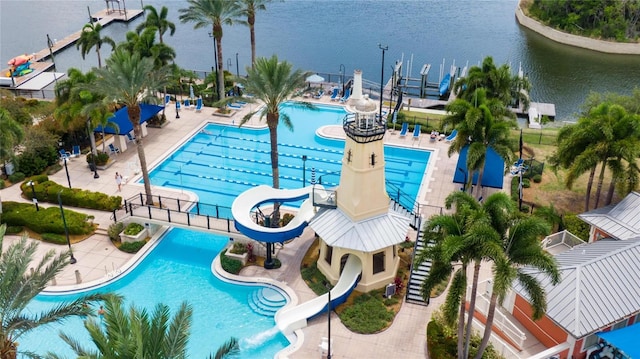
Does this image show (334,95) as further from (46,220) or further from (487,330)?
(487,330)

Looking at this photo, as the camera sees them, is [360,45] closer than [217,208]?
No

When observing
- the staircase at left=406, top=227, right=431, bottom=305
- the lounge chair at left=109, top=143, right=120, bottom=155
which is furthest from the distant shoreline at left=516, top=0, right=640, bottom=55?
the lounge chair at left=109, top=143, right=120, bottom=155

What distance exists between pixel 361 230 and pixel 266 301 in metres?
5.99

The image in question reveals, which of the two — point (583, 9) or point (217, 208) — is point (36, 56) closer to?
point (217, 208)

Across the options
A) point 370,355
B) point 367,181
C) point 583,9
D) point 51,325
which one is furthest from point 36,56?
point 583,9

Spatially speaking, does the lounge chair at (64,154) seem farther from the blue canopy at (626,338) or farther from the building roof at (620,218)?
the blue canopy at (626,338)

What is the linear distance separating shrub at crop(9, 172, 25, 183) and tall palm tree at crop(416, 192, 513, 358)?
30.6 m

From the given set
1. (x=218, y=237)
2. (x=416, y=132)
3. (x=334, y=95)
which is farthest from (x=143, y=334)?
(x=334, y=95)

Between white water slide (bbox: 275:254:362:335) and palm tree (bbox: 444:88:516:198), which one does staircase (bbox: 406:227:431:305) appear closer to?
white water slide (bbox: 275:254:362:335)

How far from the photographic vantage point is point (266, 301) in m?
28.1

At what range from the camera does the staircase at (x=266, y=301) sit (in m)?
27.6

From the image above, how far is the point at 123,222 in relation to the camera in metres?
33.2

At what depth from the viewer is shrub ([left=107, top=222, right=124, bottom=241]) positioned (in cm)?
3259

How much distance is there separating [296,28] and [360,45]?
13.8m
